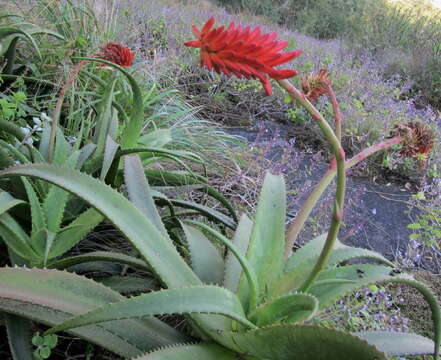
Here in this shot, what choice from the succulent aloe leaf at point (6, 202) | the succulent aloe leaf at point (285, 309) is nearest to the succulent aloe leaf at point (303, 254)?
the succulent aloe leaf at point (285, 309)

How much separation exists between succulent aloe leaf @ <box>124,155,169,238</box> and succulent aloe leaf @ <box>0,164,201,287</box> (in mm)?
174

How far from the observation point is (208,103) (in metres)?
3.85

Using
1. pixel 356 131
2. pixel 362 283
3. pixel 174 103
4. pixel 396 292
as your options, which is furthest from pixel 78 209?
pixel 356 131

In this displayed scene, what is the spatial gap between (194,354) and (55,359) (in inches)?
18.8

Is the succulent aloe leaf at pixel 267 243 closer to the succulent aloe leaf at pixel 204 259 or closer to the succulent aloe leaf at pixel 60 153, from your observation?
the succulent aloe leaf at pixel 204 259

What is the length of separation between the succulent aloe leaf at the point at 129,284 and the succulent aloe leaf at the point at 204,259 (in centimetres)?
15

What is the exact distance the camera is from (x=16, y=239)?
108cm

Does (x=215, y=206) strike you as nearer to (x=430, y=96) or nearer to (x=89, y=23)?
(x=89, y=23)

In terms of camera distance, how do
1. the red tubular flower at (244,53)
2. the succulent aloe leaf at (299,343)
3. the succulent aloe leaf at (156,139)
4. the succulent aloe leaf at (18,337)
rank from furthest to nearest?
the succulent aloe leaf at (156,139)
the succulent aloe leaf at (18,337)
the succulent aloe leaf at (299,343)
the red tubular flower at (244,53)

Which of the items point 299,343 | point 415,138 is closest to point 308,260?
point 299,343

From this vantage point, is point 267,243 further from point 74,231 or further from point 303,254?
point 74,231

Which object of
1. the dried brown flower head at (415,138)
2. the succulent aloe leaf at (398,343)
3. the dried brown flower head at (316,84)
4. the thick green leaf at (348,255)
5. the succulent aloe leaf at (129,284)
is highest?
the dried brown flower head at (316,84)

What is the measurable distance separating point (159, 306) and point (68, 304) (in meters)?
0.25

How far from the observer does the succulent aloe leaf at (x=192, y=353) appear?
799 millimetres
